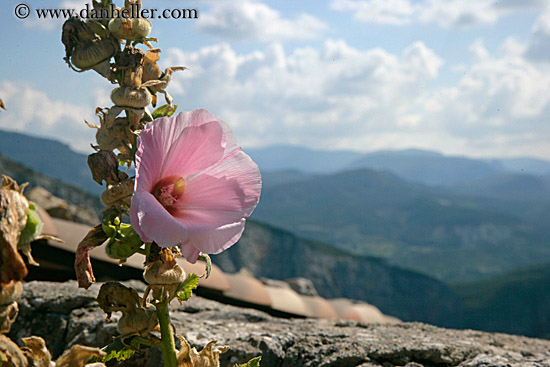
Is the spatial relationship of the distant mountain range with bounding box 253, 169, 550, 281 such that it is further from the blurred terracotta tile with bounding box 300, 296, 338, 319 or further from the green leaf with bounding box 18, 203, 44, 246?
the green leaf with bounding box 18, 203, 44, 246

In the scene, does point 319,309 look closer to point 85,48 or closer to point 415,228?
A: point 85,48

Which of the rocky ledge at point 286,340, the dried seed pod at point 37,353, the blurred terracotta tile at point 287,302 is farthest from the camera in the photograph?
the blurred terracotta tile at point 287,302

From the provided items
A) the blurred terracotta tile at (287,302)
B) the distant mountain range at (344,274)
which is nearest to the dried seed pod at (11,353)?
the blurred terracotta tile at (287,302)

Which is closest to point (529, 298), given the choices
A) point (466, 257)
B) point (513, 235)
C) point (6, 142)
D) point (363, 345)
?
point (363, 345)

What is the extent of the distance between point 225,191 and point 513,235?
161988mm

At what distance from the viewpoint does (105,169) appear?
4.10ft

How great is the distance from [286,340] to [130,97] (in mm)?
1928

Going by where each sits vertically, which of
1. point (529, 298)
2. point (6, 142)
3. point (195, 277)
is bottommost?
point (529, 298)

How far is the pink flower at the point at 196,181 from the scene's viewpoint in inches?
44.5

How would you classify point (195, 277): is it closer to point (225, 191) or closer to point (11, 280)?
point (225, 191)

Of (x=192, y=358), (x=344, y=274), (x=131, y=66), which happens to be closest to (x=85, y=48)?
(x=131, y=66)

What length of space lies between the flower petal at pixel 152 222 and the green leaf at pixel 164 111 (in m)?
0.38

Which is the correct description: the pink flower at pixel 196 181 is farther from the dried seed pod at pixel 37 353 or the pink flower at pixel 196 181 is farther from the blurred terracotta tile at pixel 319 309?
the blurred terracotta tile at pixel 319 309

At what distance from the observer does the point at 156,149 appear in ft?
3.89
